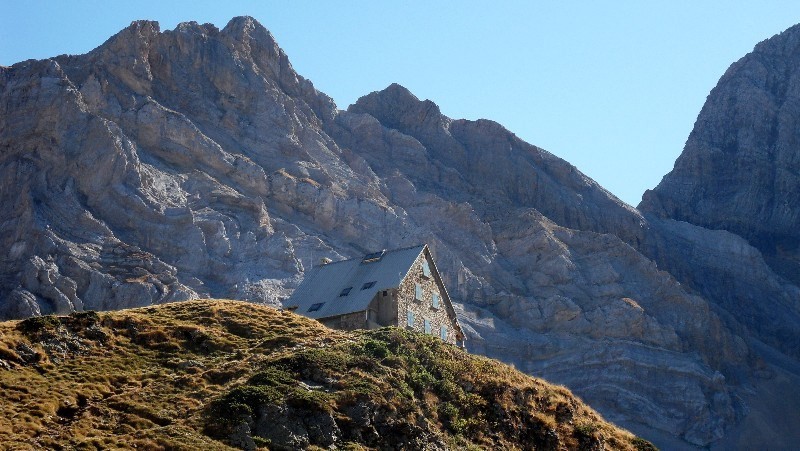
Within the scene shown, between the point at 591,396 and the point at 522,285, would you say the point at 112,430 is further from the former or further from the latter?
the point at 522,285

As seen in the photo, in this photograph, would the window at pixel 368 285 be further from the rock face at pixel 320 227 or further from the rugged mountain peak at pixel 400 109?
the rugged mountain peak at pixel 400 109

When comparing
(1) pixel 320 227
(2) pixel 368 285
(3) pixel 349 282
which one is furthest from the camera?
(1) pixel 320 227

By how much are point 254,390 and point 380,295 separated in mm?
24054

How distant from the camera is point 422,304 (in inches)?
2675

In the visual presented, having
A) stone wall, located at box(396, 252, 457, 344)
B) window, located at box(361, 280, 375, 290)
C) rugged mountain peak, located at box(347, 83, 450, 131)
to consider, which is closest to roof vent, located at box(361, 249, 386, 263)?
stone wall, located at box(396, 252, 457, 344)

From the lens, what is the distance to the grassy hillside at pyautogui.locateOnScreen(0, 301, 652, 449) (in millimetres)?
38625

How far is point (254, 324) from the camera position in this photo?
52.7 meters

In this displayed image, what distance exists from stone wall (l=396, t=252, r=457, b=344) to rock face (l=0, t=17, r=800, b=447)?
141 ft

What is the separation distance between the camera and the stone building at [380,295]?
64.9 m

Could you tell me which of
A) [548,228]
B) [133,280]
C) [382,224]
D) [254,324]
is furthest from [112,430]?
[548,228]

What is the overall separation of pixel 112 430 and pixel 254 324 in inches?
607

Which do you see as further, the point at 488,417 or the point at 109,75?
the point at 109,75

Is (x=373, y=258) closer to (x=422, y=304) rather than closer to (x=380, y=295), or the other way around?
(x=422, y=304)

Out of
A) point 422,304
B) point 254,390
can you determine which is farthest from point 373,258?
point 254,390
